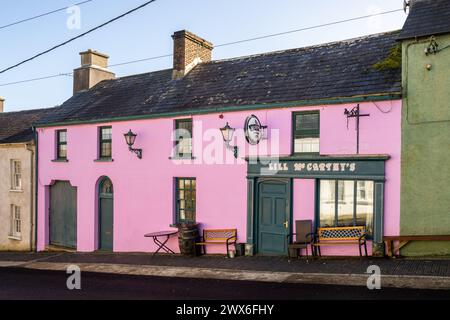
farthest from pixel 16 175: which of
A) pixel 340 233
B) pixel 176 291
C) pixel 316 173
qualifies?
pixel 340 233

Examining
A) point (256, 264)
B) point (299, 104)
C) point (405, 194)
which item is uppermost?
point (299, 104)

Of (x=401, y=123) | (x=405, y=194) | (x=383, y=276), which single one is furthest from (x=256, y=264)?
(x=401, y=123)

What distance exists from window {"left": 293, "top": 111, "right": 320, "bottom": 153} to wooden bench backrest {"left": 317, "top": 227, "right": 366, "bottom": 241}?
8.31 ft

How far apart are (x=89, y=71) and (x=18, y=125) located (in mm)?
6572

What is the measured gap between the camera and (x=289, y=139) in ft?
44.5

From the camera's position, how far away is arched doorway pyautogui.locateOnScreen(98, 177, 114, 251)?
58.1ft

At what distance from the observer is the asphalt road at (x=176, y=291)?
869 cm

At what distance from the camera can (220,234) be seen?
14.7m

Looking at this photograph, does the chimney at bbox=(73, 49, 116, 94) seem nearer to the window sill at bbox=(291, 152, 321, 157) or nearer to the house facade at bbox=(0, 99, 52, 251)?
the house facade at bbox=(0, 99, 52, 251)

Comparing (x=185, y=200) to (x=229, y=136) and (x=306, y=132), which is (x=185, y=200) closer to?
(x=229, y=136)

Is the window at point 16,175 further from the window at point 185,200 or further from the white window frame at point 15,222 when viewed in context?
the window at point 185,200
